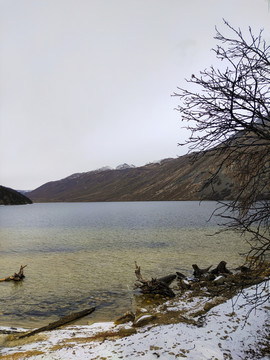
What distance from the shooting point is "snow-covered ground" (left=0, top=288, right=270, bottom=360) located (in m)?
5.46

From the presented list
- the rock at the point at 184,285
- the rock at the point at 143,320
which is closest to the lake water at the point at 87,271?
the rock at the point at 184,285

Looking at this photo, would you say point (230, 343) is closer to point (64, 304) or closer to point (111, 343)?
point (111, 343)

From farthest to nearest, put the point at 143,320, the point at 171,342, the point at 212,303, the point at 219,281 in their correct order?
the point at 219,281 → the point at 212,303 → the point at 143,320 → the point at 171,342

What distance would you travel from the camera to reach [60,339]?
7629 millimetres

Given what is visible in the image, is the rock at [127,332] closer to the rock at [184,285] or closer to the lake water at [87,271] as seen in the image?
the lake water at [87,271]

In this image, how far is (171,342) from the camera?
593cm

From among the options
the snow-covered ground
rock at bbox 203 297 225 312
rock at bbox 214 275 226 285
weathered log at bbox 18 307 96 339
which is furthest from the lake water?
rock at bbox 214 275 226 285

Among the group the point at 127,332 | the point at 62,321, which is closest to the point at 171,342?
the point at 127,332

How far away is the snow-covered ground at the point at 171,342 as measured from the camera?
5461 mm

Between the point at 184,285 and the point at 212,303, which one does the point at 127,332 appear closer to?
the point at 212,303

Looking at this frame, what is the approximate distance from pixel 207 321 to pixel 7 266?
1896cm

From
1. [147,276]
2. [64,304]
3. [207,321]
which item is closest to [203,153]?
[207,321]

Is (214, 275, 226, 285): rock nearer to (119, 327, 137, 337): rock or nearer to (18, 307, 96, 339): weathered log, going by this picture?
(18, 307, 96, 339): weathered log

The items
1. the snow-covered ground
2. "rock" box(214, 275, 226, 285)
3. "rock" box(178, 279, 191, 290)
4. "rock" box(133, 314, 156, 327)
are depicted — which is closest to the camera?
the snow-covered ground
